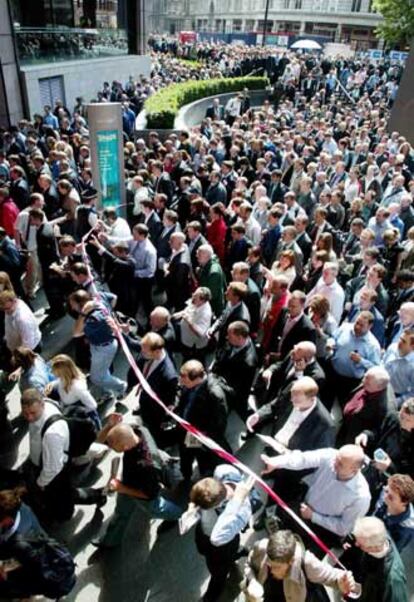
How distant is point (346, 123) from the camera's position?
15211 mm

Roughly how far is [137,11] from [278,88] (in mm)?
7784

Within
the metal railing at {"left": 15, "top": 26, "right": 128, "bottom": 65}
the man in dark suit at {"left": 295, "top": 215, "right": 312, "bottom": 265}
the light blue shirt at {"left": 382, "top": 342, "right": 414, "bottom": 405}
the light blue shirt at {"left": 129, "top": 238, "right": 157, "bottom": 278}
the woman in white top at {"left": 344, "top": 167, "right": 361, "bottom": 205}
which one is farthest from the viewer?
the metal railing at {"left": 15, "top": 26, "right": 128, "bottom": 65}

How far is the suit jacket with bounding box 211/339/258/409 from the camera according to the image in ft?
14.8

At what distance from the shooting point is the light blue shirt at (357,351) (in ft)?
15.2

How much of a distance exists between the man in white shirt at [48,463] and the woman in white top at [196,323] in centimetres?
186

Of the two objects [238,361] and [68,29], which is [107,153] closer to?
[238,361]

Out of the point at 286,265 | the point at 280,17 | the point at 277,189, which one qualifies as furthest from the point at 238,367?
the point at 280,17

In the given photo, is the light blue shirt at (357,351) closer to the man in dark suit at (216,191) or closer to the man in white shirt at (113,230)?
the man in white shirt at (113,230)

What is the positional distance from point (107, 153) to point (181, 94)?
12.9 m

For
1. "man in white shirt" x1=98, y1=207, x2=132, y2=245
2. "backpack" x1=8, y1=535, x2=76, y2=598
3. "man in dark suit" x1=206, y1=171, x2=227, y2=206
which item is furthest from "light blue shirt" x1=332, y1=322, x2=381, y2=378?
"man in dark suit" x1=206, y1=171, x2=227, y2=206

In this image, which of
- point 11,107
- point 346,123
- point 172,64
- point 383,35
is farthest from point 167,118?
point 383,35

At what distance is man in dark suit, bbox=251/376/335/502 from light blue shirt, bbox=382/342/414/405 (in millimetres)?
1125

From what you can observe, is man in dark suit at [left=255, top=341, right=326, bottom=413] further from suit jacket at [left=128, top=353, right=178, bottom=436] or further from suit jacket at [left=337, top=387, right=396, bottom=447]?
suit jacket at [left=128, top=353, right=178, bottom=436]

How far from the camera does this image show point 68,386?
4043mm
